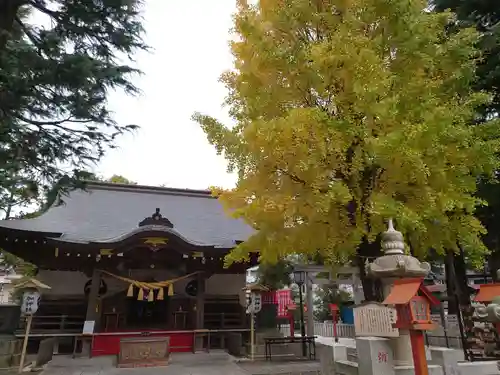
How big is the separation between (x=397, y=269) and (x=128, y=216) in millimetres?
13091

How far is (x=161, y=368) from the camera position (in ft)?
32.6

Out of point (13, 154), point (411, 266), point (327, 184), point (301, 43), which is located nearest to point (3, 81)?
point (13, 154)

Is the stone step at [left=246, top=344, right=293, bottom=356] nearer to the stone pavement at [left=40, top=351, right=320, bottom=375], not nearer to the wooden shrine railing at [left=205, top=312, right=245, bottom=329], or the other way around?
the stone pavement at [left=40, top=351, right=320, bottom=375]

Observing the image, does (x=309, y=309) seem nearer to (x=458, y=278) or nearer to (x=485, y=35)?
(x=458, y=278)

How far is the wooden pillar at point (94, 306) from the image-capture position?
11.1m

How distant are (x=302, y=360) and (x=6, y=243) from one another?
10591mm

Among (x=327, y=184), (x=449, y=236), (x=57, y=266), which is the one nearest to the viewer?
(x=327, y=184)

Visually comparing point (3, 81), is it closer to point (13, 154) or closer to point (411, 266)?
point (13, 154)

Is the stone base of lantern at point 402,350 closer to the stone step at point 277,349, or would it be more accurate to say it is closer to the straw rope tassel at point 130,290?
the stone step at point 277,349

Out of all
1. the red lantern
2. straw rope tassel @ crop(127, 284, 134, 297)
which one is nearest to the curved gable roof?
straw rope tassel @ crop(127, 284, 134, 297)

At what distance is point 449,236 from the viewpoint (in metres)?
6.53

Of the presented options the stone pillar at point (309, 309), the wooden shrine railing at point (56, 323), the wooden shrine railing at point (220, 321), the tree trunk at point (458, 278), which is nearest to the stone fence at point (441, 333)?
the tree trunk at point (458, 278)

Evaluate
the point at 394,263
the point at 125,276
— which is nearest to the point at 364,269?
the point at 394,263

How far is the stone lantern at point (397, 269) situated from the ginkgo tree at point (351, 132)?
0.35m
